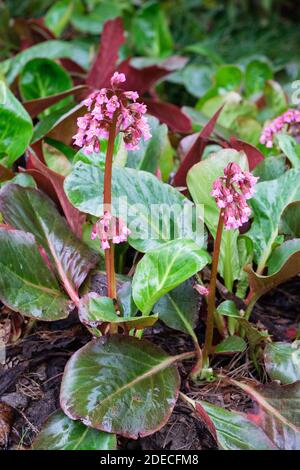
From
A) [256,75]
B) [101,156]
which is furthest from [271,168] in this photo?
[256,75]

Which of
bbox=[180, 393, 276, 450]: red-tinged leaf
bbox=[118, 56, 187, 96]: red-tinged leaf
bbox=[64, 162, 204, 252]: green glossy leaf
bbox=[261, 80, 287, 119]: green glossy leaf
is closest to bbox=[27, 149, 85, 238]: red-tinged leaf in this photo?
bbox=[64, 162, 204, 252]: green glossy leaf

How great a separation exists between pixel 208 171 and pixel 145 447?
55cm

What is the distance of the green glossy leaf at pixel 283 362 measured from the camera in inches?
44.9

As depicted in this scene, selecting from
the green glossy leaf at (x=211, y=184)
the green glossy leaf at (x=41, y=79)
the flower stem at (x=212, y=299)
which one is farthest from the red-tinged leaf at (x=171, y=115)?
the flower stem at (x=212, y=299)

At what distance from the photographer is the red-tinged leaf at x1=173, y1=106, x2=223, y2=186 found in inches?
57.7

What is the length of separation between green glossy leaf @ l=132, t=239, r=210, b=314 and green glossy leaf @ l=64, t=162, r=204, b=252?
0.10 metres

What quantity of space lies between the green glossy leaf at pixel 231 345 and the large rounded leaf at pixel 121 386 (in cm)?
10

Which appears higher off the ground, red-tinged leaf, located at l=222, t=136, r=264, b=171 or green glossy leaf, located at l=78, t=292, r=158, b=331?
red-tinged leaf, located at l=222, t=136, r=264, b=171

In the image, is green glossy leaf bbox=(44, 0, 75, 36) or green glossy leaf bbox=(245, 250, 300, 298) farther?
green glossy leaf bbox=(44, 0, 75, 36)

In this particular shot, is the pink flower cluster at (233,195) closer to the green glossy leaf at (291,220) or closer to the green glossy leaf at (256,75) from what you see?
the green glossy leaf at (291,220)

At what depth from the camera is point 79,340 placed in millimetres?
1271

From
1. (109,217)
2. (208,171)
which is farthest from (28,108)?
(109,217)

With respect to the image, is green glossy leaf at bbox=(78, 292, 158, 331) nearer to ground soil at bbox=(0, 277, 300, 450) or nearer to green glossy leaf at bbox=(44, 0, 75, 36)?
ground soil at bbox=(0, 277, 300, 450)

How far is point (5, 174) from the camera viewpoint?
1.43 meters
